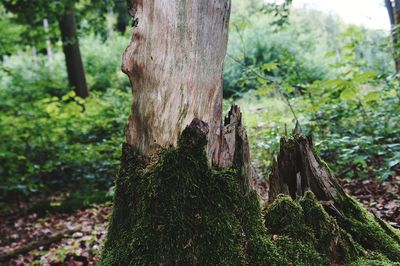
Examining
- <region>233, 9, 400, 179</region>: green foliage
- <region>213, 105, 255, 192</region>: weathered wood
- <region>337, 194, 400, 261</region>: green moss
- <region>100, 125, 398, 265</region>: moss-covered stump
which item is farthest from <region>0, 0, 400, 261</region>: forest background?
<region>213, 105, 255, 192</region>: weathered wood

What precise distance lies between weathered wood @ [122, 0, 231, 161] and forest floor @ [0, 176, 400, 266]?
2006mm

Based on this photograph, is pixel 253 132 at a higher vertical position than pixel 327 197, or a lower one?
higher

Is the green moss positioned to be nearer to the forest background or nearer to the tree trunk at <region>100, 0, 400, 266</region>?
the tree trunk at <region>100, 0, 400, 266</region>

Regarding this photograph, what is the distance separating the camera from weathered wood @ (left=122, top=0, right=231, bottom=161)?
1911mm

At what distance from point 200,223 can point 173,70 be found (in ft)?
2.80

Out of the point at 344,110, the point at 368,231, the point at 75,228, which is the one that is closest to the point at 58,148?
the point at 75,228

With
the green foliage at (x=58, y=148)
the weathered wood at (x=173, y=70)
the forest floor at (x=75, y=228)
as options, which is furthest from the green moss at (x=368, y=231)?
the green foliage at (x=58, y=148)

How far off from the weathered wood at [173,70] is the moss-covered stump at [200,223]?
0.11 metres

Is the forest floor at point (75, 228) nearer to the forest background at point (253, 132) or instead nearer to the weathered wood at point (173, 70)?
the forest background at point (253, 132)

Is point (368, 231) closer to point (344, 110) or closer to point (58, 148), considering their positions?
point (344, 110)

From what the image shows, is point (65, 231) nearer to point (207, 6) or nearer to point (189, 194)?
point (189, 194)

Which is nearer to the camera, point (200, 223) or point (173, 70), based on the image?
point (200, 223)

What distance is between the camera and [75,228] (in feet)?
16.7

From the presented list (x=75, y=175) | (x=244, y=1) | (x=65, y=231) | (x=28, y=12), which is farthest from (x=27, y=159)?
(x=244, y=1)
